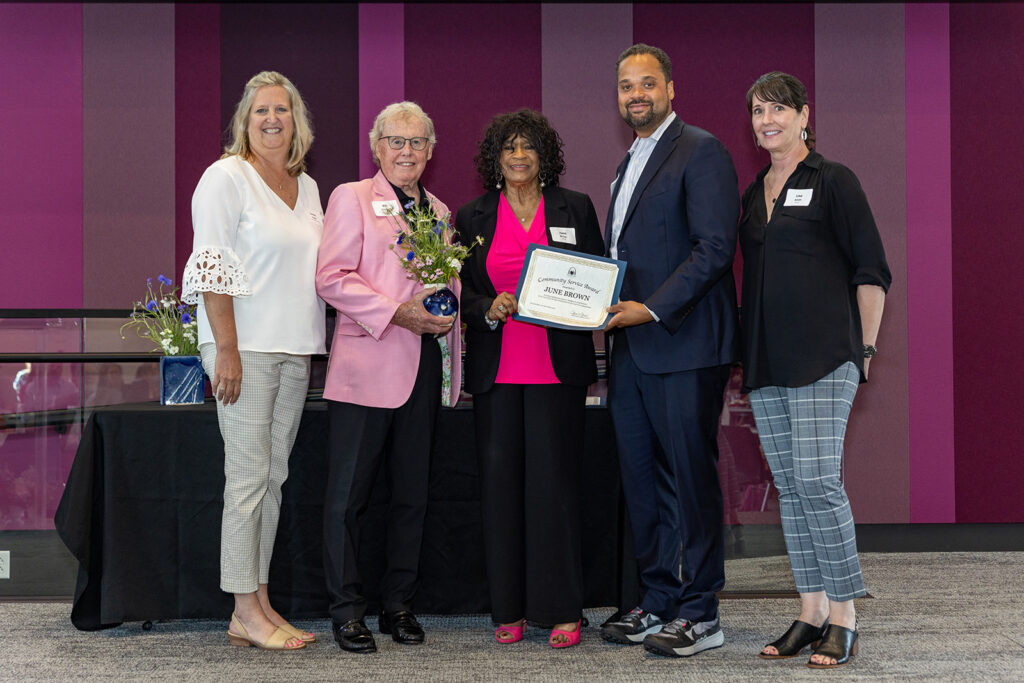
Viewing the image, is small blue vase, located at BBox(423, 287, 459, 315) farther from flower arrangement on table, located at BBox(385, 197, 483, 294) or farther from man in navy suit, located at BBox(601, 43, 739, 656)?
man in navy suit, located at BBox(601, 43, 739, 656)

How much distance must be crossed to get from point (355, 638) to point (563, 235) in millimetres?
1596

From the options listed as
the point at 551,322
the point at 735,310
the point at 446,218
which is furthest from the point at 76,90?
the point at 735,310

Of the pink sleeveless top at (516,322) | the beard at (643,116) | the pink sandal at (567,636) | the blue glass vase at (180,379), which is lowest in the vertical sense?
the pink sandal at (567,636)

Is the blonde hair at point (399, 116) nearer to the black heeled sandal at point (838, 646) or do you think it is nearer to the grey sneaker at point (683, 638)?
the grey sneaker at point (683, 638)

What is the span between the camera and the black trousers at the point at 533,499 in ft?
9.89

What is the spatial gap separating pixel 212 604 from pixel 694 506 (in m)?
1.90

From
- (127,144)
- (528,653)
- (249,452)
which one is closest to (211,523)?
(249,452)

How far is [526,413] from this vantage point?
9.93 ft

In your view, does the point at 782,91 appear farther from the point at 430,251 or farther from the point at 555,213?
the point at 430,251

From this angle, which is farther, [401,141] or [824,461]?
[401,141]

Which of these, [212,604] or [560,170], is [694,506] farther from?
[212,604]

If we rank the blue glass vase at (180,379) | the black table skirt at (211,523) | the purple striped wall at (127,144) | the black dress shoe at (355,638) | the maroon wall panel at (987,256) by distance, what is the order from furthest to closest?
the purple striped wall at (127,144) → the maroon wall panel at (987,256) → the blue glass vase at (180,379) → the black table skirt at (211,523) → the black dress shoe at (355,638)

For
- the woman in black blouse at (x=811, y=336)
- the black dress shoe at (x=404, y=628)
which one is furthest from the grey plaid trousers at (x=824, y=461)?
the black dress shoe at (x=404, y=628)

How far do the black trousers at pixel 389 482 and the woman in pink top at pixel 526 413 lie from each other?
20cm
